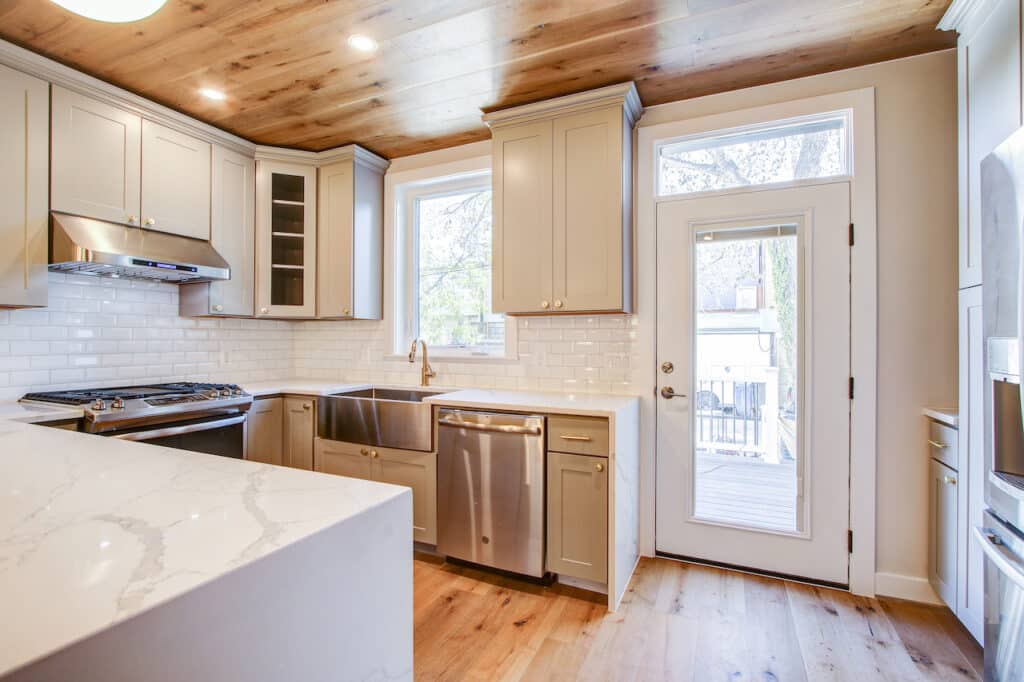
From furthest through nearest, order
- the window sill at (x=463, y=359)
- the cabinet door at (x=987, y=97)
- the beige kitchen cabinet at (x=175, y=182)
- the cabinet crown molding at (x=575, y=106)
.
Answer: the window sill at (x=463, y=359), the beige kitchen cabinet at (x=175, y=182), the cabinet crown molding at (x=575, y=106), the cabinet door at (x=987, y=97)

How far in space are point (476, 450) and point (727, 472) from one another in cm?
135

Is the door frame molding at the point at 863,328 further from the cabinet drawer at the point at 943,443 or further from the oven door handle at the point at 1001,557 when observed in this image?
the oven door handle at the point at 1001,557

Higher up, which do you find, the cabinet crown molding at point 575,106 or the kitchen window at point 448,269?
the cabinet crown molding at point 575,106

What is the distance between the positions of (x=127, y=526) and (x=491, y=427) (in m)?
1.87

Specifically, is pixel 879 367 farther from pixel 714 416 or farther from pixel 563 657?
pixel 563 657

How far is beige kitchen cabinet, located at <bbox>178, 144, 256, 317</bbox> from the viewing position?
3.15 meters

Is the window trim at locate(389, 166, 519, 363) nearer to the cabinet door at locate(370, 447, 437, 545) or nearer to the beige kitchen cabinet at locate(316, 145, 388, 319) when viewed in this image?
the beige kitchen cabinet at locate(316, 145, 388, 319)

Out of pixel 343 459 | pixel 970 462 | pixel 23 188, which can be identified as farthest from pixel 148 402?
pixel 970 462

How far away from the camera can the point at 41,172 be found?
7.77 feet

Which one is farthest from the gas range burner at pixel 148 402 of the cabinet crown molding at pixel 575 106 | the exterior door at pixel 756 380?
the exterior door at pixel 756 380

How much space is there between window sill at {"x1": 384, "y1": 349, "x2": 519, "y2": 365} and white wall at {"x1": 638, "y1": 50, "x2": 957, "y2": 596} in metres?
1.99

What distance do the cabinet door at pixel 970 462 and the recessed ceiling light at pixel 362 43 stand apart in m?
2.74

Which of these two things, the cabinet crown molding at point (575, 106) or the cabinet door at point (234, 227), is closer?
the cabinet crown molding at point (575, 106)

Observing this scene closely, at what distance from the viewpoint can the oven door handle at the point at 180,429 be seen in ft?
7.74
